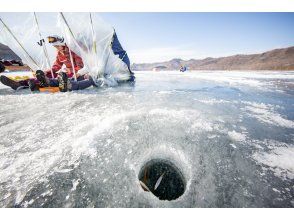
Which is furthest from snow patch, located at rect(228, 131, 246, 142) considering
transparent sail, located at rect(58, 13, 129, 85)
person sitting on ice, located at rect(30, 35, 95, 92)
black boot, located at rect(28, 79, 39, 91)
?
black boot, located at rect(28, 79, 39, 91)

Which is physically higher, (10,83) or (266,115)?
(10,83)

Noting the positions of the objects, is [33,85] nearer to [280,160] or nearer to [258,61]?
[280,160]

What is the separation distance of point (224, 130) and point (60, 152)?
85.5 inches

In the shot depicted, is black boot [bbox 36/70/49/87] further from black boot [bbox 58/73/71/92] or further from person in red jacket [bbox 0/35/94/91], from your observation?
black boot [bbox 58/73/71/92]

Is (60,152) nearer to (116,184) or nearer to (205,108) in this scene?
(116,184)

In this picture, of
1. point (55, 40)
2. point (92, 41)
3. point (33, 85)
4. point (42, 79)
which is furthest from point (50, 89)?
point (92, 41)

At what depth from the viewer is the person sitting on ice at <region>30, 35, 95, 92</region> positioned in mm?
5336

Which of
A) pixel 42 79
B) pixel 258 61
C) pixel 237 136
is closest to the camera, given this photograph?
pixel 237 136

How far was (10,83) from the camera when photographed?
5.83 meters

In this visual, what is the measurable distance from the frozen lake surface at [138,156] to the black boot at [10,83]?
3.11 m

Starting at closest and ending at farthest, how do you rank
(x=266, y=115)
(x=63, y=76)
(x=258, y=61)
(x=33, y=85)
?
1. (x=266, y=115)
2. (x=63, y=76)
3. (x=33, y=85)
4. (x=258, y=61)

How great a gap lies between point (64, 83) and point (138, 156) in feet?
14.3

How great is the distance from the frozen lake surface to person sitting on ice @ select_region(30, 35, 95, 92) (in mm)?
2189
